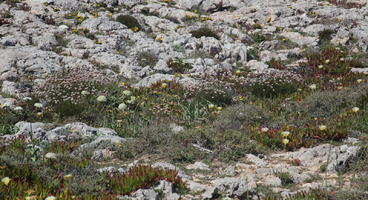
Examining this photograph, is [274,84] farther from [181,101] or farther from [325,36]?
[325,36]

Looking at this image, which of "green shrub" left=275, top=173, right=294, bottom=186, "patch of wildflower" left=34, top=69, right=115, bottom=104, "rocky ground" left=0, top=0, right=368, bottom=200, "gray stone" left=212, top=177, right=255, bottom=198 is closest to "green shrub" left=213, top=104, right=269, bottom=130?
"rocky ground" left=0, top=0, right=368, bottom=200

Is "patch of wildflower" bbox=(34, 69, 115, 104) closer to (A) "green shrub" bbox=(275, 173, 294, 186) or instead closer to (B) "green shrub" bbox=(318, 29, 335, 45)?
(A) "green shrub" bbox=(275, 173, 294, 186)

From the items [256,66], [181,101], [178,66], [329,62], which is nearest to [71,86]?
[181,101]

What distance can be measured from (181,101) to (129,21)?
784cm

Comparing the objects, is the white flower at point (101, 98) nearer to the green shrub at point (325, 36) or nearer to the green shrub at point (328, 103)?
the green shrub at point (328, 103)

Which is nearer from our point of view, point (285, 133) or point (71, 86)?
point (285, 133)

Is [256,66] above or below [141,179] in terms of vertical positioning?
below

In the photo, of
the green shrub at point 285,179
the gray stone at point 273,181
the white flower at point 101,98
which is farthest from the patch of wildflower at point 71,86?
the green shrub at point 285,179

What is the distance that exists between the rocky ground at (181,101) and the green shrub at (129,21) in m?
0.06

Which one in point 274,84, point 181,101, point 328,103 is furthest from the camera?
point 274,84

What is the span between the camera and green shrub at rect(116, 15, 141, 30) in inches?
648

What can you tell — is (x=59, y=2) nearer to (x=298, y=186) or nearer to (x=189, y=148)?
(x=189, y=148)

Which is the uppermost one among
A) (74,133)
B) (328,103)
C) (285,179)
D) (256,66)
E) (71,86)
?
(285,179)

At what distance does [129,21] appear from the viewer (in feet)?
54.3
